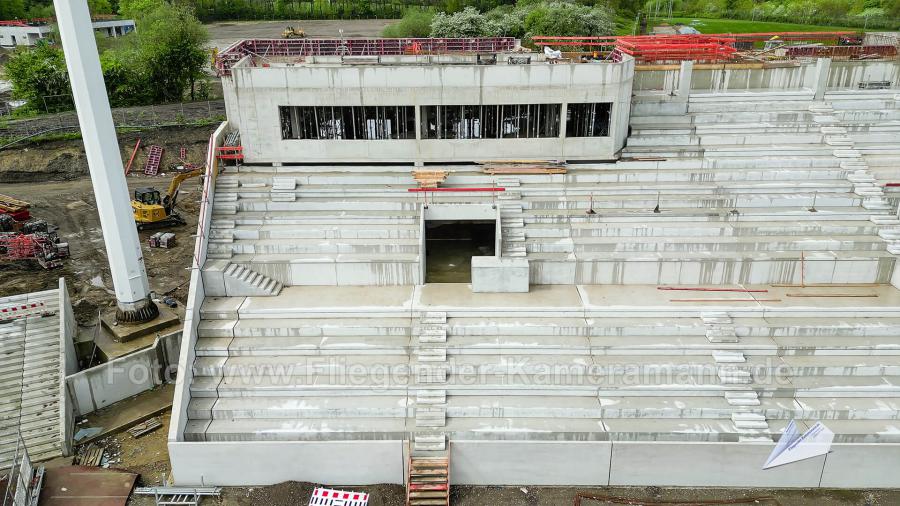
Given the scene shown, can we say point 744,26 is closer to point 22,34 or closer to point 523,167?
point 523,167

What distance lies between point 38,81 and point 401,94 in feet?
113

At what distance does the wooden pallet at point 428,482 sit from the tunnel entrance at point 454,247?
681 cm

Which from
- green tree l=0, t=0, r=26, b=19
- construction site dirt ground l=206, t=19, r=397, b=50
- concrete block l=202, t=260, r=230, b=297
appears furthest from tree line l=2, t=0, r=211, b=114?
green tree l=0, t=0, r=26, b=19

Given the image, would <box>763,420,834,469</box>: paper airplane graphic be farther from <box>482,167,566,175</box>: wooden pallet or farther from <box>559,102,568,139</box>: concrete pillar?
<box>559,102,568,139</box>: concrete pillar

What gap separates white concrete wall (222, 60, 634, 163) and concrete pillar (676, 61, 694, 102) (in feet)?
13.2

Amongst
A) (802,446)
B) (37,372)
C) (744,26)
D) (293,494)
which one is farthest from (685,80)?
(744,26)

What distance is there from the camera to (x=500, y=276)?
19.1 m

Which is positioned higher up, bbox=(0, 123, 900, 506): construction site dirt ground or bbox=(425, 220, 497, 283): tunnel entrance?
bbox=(425, 220, 497, 283): tunnel entrance

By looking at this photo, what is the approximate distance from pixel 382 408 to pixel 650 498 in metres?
6.87

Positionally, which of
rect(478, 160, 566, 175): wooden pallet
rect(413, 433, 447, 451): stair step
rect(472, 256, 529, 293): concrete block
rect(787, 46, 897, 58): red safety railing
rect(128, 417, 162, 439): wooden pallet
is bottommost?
rect(128, 417, 162, 439): wooden pallet

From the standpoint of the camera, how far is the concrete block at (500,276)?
19.0 m

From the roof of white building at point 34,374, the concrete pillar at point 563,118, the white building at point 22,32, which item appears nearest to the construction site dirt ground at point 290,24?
the white building at point 22,32

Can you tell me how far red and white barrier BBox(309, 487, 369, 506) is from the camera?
47.6 ft

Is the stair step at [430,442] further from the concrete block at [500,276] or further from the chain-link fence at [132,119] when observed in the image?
the chain-link fence at [132,119]
